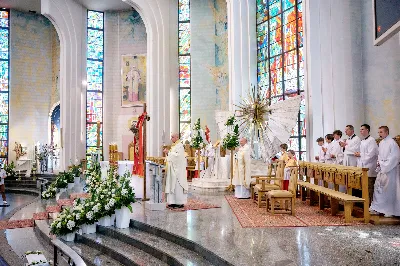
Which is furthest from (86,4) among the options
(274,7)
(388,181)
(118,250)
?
(388,181)

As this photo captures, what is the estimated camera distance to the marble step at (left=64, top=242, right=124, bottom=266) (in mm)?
5778

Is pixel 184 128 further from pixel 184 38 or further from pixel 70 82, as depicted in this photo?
pixel 70 82

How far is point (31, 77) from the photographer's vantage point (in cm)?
2089

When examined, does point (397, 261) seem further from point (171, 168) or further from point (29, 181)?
point (29, 181)

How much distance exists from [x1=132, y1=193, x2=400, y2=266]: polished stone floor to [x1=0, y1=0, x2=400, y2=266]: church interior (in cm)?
3

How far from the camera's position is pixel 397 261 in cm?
404

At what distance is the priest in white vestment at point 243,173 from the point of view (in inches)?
379


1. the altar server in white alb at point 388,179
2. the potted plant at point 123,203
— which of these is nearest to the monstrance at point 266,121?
the altar server in white alb at point 388,179

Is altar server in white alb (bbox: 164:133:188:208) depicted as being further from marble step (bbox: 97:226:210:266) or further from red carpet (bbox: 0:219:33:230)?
red carpet (bbox: 0:219:33:230)

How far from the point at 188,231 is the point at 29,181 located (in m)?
12.9

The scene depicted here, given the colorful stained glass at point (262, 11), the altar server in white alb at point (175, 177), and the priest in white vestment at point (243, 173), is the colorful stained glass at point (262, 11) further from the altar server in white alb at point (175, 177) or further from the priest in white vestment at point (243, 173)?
the altar server in white alb at point (175, 177)

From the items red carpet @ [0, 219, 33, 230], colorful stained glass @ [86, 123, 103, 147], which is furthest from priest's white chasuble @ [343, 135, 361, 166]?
colorful stained glass @ [86, 123, 103, 147]

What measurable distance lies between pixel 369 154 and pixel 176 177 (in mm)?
3657

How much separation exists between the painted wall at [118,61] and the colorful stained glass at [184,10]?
2.45 meters
